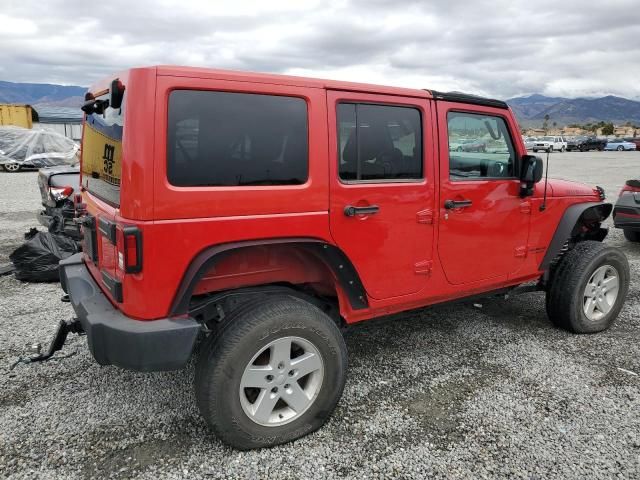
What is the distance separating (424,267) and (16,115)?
94.1ft

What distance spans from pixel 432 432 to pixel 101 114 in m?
2.69

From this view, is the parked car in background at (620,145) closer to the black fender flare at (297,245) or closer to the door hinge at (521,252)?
the door hinge at (521,252)

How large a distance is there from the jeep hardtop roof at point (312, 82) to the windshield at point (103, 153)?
367 mm

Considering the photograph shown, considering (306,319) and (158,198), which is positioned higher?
(158,198)

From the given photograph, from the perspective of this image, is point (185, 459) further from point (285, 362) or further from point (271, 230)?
point (271, 230)

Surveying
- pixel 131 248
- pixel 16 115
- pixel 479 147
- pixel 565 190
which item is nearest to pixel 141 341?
pixel 131 248

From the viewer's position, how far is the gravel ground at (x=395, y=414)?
97.7 inches

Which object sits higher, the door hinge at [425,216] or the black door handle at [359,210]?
the black door handle at [359,210]

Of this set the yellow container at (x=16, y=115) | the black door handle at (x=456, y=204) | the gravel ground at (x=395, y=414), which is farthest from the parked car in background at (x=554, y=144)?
the black door handle at (x=456, y=204)

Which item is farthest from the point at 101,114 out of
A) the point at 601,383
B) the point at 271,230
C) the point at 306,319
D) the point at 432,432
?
the point at 601,383

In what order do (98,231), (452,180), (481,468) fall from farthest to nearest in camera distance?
(452,180) → (98,231) → (481,468)

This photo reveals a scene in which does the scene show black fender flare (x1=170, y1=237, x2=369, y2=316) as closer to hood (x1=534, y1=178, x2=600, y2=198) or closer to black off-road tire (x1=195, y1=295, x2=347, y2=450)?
black off-road tire (x1=195, y1=295, x2=347, y2=450)

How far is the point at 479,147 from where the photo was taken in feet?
11.1

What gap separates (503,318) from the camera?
4.55m
